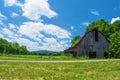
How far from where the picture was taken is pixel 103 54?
7050 centimetres

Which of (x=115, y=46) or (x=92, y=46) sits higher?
(x=92, y=46)

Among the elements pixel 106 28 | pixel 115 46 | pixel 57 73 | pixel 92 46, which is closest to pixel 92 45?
pixel 92 46

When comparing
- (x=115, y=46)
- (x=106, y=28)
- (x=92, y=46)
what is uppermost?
(x=106, y=28)

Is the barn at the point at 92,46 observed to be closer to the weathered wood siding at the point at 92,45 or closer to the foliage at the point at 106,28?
the weathered wood siding at the point at 92,45

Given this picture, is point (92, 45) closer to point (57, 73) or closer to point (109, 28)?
point (109, 28)

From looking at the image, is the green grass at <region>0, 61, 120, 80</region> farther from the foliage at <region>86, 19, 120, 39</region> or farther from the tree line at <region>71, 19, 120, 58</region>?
the foliage at <region>86, 19, 120, 39</region>

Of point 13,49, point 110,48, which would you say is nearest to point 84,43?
point 110,48

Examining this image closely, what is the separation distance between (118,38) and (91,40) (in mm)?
7072

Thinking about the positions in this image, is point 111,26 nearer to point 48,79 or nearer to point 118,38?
point 118,38

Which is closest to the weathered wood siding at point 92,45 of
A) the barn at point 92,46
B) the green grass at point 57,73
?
the barn at point 92,46

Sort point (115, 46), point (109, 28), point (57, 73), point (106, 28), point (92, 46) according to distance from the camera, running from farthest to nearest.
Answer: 1. point (109, 28)
2. point (106, 28)
3. point (92, 46)
4. point (115, 46)
5. point (57, 73)

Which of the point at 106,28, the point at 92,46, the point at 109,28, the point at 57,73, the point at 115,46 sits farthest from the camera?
the point at 109,28

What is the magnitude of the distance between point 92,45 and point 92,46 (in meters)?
0.23

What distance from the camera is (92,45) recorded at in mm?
70125
